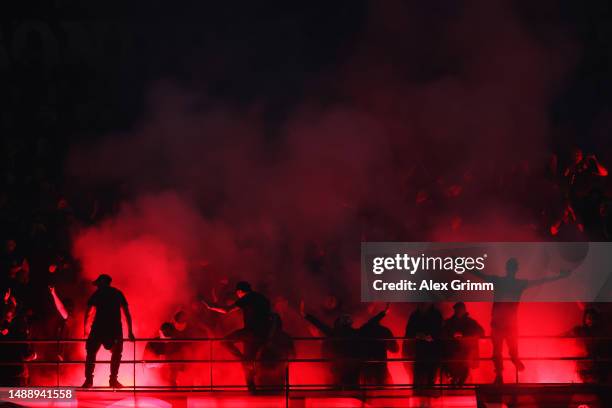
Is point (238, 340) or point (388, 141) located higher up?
point (388, 141)

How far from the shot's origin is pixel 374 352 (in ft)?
21.9

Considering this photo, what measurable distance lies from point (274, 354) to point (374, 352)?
93 centimetres

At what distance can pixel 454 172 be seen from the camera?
9.09 m

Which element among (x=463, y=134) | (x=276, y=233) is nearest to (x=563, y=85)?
(x=463, y=134)

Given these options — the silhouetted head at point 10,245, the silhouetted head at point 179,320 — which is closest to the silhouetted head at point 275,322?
the silhouetted head at point 179,320

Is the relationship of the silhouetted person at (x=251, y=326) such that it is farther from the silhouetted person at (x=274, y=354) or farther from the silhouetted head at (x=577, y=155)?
the silhouetted head at (x=577, y=155)

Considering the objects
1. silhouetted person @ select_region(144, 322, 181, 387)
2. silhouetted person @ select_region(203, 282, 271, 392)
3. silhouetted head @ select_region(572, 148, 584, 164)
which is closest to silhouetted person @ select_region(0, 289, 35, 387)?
silhouetted person @ select_region(144, 322, 181, 387)

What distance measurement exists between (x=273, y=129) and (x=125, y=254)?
248 centimetres

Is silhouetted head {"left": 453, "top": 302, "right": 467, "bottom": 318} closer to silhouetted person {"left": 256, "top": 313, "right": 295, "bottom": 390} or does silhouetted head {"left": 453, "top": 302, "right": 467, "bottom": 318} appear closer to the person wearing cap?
silhouetted person {"left": 256, "top": 313, "right": 295, "bottom": 390}

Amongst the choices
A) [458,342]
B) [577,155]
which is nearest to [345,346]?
[458,342]

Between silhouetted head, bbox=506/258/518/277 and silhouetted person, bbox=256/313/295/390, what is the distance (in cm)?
242

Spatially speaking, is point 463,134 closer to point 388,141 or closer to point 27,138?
point 388,141

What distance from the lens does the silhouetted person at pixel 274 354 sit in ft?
22.3

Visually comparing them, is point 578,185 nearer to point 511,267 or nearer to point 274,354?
point 511,267
